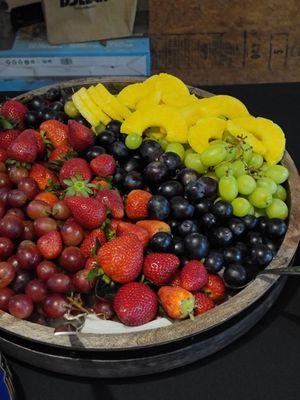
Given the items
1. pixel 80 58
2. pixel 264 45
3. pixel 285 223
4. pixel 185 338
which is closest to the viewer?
pixel 185 338

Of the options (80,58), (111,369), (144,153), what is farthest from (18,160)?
(80,58)

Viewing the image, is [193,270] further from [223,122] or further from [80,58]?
[80,58]

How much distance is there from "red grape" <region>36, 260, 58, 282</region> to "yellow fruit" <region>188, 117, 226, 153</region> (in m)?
0.36

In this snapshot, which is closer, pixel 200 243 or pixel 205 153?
pixel 200 243

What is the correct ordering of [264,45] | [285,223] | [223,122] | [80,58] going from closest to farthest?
[285,223], [223,122], [80,58], [264,45]

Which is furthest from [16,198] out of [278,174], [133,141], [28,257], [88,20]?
[88,20]

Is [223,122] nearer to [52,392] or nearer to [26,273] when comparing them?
[26,273]

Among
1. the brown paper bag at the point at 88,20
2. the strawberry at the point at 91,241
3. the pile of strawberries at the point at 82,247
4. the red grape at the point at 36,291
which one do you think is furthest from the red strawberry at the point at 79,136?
the brown paper bag at the point at 88,20

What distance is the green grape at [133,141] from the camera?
1.04 meters

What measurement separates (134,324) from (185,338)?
0.26 feet

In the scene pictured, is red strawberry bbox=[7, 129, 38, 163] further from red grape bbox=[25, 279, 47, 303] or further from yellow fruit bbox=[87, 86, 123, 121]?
red grape bbox=[25, 279, 47, 303]

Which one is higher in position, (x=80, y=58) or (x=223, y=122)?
(x=223, y=122)

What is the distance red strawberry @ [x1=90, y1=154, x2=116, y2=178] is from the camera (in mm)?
1003

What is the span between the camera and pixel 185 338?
0.77 m
